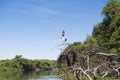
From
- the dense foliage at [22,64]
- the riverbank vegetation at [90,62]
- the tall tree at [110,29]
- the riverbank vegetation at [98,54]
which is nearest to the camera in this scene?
the riverbank vegetation at [90,62]

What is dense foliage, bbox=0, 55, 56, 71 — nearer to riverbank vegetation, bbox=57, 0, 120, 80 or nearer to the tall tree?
the tall tree

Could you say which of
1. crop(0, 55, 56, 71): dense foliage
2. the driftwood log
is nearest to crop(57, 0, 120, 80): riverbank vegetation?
the driftwood log

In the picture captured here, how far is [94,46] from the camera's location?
50.9ft

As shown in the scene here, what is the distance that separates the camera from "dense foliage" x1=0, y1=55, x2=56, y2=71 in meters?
179

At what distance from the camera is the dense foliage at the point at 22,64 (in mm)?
178750

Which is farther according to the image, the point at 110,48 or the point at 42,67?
the point at 42,67

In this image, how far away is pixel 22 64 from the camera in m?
181

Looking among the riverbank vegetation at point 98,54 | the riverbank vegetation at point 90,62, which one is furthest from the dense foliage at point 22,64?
the riverbank vegetation at point 90,62

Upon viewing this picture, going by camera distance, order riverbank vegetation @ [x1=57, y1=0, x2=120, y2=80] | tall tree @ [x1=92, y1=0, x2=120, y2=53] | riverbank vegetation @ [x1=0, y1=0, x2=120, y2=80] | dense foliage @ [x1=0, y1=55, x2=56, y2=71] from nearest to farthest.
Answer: riverbank vegetation @ [x1=57, y1=0, x2=120, y2=80], riverbank vegetation @ [x1=0, y1=0, x2=120, y2=80], tall tree @ [x1=92, y1=0, x2=120, y2=53], dense foliage @ [x1=0, y1=55, x2=56, y2=71]

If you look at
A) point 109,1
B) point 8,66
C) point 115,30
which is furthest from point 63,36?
point 8,66

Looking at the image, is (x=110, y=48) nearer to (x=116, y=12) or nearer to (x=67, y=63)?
(x=116, y=12)

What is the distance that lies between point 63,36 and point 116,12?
26.9 meters

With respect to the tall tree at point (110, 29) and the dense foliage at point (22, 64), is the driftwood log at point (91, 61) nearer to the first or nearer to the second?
the tall tree at point (110, 29)

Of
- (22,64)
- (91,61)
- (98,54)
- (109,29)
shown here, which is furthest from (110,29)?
(22,64)
